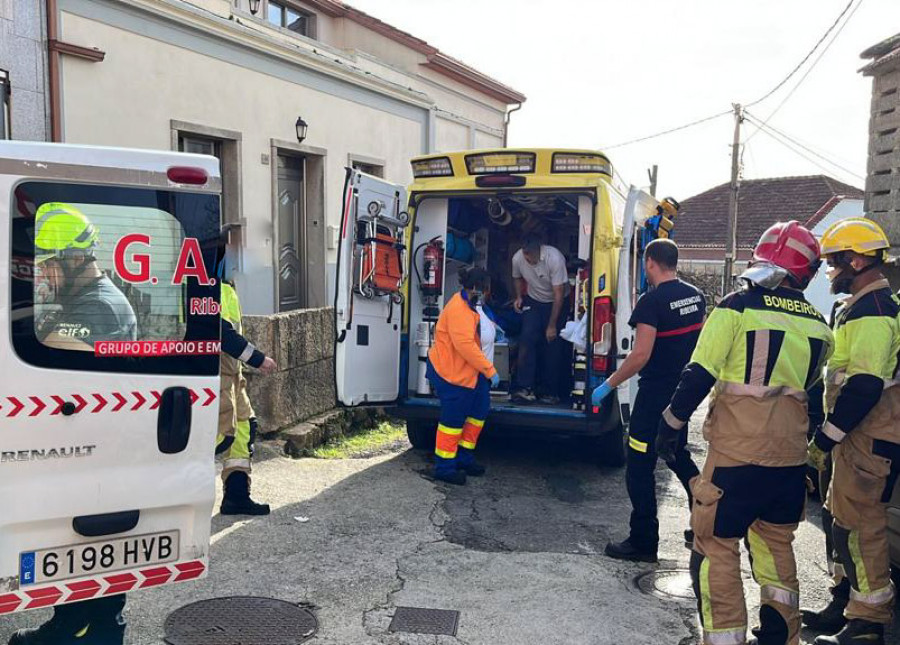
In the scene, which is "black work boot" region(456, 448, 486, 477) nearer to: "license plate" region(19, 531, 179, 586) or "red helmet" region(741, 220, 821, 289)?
"red helmet" region(741, 220, 821, 289)

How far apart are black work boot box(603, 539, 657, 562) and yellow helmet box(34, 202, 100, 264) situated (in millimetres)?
3447

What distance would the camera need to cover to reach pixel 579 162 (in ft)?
20.7

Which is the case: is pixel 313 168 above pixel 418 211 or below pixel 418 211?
above

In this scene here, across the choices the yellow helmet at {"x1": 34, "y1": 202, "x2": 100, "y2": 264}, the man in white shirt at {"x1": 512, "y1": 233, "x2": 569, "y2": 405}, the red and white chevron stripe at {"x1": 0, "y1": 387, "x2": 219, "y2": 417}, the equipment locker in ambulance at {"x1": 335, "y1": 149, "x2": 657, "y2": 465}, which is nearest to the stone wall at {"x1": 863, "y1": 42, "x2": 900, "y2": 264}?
the equipment locker in ambulance at {"x1": 335, "y1": 149, "x2": 657, "y2": 465}

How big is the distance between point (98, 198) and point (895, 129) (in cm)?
594

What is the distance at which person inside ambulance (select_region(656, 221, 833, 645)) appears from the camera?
337 centimetres

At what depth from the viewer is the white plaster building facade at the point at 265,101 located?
26.2 ft

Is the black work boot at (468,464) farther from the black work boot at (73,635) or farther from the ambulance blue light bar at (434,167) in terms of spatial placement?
the black work boot at (73,635)

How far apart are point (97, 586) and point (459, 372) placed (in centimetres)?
363

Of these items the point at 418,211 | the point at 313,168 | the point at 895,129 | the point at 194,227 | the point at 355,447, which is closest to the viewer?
the point at 194,227

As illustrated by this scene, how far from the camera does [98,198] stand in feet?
9.41

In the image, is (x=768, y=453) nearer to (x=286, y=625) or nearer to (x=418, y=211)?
(x=286, y=625)

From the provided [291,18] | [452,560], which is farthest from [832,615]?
[291,18]

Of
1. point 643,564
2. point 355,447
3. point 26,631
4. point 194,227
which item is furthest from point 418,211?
point 26,631
